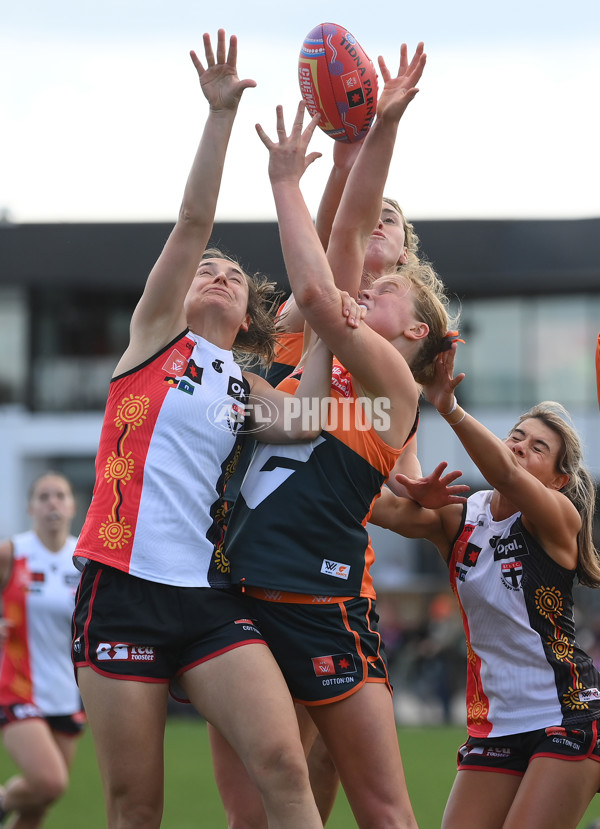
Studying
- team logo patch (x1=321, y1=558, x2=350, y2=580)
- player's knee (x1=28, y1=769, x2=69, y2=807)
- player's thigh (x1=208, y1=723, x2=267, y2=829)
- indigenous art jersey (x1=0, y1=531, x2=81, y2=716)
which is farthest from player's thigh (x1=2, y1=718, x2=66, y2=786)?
team logo patch (x1=321, y1=558, x2=350, y2=580)

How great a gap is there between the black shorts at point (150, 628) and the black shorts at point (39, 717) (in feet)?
13.7

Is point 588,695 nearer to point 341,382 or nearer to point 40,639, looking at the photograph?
point 341,382

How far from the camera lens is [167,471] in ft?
11.9

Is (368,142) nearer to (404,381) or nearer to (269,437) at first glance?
(404,381)

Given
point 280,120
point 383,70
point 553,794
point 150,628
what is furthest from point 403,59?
point 553,794

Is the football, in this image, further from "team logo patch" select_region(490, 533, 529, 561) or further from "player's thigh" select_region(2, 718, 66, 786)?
"player's thigh" select_region(2, 718, 66, 786)

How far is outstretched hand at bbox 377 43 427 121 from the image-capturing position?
398 centimetres

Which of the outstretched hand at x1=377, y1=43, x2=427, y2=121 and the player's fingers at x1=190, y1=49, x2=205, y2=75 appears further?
the outstretched hand at x1=377, y1=43, x2=427, y2=121

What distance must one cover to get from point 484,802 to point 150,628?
5.32 feet

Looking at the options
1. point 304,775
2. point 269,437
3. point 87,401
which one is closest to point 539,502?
point 269,437

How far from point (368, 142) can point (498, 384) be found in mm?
21763

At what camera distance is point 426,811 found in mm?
9727

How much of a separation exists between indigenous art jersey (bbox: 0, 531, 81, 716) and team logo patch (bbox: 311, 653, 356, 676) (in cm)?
439

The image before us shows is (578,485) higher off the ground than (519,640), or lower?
higher
